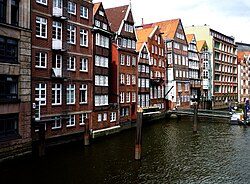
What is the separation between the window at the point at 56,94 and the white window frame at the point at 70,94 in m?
1.13

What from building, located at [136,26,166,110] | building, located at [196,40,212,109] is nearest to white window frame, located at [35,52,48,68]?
building, located at [136,26,166,110]

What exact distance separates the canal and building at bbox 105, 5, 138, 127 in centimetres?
700

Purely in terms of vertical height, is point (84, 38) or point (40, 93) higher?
point (84, 38)

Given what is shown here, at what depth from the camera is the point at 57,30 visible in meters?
29.1

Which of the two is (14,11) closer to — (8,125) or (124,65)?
(8,125)

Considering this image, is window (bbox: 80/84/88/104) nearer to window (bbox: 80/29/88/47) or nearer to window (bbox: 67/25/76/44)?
window (bbox: 80/29/88/47)

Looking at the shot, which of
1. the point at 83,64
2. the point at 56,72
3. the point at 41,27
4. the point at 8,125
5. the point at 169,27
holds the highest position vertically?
the point at 169,27

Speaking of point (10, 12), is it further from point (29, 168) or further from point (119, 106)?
point (119, 106)

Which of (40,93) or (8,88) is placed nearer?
(8,88)

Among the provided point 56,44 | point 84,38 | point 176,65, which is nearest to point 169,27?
point 176,65

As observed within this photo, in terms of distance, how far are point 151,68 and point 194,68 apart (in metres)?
23.6

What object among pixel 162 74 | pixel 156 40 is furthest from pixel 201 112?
pixel 156 40

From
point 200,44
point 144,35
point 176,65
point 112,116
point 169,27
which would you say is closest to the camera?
point 112,116

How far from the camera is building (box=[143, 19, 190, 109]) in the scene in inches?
2522
